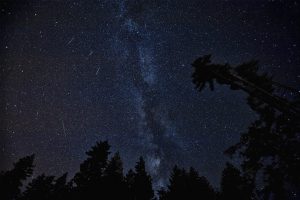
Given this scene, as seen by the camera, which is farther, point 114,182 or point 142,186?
point 142,186

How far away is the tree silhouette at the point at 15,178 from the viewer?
89.3 ft

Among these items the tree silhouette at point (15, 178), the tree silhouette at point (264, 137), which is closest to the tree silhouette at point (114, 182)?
the tree silhouette at point (15, 178)

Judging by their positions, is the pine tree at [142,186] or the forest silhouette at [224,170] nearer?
the forest silhouette at [224,170]

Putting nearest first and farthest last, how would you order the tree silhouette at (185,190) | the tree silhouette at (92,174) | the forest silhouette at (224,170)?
the forest silhouette at (224,170) → the tree silhouette at (92,174) → the tree silhouette at (185,190)

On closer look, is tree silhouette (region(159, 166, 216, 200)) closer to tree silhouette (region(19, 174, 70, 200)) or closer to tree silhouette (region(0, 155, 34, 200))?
tree silhouette (region(19, 174, 70, 200))

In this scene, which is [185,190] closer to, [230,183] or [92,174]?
[230,183]

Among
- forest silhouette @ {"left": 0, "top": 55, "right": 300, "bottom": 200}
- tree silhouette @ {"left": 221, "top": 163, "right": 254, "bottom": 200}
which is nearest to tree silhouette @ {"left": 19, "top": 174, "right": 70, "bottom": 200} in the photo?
forest silhouette @ {"left": 0, "top": 55, "right": 300, "bottom": 200}

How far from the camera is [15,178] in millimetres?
28156

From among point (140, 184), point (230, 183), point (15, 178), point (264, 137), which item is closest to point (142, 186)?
point (140, 184)

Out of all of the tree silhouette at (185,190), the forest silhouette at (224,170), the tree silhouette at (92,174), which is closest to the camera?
the forest silhouette at (224,170)

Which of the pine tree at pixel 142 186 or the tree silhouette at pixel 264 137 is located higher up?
the pine tree at pixel 142 186

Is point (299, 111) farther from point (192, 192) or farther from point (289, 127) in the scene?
point (192, 192)

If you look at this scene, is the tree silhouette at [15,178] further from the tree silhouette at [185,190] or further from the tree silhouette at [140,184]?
the tree silhouette at [185,190]

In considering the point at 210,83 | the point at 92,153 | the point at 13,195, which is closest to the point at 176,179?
the point at 92,153
